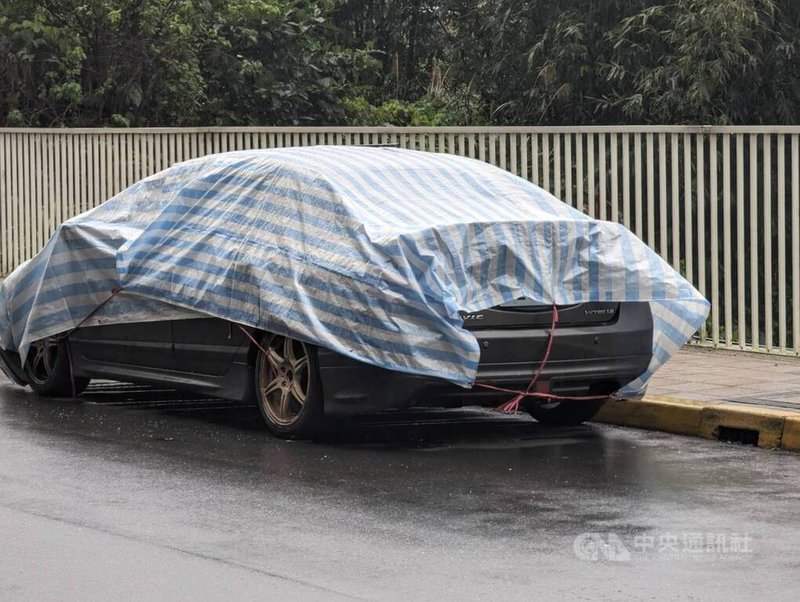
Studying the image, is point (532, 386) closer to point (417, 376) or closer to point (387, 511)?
point (417, 376)

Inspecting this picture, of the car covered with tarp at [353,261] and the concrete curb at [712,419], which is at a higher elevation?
the car covered with tarp at [353,261]

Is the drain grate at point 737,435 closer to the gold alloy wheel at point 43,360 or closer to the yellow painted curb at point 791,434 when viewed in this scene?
the yellow painted curb at point 791,434

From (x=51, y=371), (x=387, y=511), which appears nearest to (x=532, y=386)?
(x=387, y=511)

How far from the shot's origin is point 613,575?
6203 millimetres

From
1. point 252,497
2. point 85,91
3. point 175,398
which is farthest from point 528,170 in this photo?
point 85,91

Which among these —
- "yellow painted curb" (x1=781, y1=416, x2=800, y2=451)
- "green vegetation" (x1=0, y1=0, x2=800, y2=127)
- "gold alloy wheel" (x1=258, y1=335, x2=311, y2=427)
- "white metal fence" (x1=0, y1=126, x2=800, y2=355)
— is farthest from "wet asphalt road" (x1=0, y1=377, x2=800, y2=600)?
"green vegetation" (x1=0, y1=0, x2=800, y2=127)

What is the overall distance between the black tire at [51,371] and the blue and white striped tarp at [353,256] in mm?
254

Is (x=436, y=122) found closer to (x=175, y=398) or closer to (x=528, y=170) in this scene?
(x=528, y=170)

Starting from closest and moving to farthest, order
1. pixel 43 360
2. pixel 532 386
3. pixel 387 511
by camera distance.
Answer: pixel 387 511 < pixel 532 386 < pixel 43 360

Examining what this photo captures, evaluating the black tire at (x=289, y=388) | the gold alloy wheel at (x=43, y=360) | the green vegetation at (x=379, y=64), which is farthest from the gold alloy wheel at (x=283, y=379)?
the green vegetation at (x=379, y=64)

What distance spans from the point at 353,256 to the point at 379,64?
51.8 feet

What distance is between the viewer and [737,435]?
32.0 feet

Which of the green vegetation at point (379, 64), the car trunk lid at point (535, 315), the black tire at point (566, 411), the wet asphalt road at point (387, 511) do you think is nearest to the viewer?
the wet asphalt road at point (387, 511)

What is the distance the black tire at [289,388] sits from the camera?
30.8 ft
